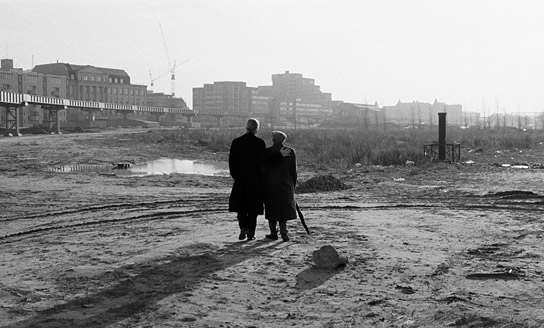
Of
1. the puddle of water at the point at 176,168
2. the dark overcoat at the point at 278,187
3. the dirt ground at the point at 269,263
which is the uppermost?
the dark overcoat at the point at 278,187

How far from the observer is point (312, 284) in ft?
25.3

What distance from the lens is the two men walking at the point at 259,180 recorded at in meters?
9.96

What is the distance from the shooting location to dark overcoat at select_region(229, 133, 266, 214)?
32.6ft

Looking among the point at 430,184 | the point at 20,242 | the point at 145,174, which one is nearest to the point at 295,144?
the point at 145,174

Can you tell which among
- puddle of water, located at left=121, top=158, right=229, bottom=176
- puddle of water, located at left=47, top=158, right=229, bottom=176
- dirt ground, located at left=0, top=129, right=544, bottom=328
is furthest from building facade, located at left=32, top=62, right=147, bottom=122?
dirt ground, located at left=0, top=129, right=544, bottom=328

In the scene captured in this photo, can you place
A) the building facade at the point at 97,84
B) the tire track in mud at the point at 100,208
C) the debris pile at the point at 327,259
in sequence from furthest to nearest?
the building facade at the point at 97,84 < the tire track in mud at the point at 100,208 < the debris pile at the point at 327,259

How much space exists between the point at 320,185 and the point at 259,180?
32.1 ft

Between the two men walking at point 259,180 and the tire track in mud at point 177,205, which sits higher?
the two men walking at point 259,180

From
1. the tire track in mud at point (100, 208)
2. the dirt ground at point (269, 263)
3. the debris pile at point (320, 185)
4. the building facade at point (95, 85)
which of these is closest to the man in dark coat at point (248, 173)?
the dirt ground at point (269, 263)

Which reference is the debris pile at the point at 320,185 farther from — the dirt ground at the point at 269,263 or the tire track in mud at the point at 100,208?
the tire track in mud at the point at 100,208

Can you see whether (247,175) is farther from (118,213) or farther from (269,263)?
(118,213)

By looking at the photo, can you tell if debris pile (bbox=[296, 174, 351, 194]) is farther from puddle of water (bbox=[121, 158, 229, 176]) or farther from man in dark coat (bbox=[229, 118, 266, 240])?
man in dark coat (bbox=[229, 118, 266, 240])

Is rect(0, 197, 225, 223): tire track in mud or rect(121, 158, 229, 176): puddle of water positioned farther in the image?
rect(121, 158, 229, 176): puddle of water

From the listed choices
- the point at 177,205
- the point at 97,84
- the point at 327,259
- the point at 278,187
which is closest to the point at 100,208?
the point at 177,205
